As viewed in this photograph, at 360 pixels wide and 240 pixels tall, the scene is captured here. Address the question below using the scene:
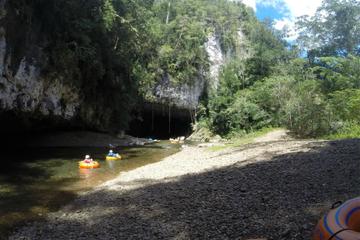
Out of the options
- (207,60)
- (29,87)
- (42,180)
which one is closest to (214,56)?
(207,60)

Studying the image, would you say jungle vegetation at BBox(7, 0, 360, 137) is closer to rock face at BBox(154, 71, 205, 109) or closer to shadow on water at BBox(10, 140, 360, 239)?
rock face at BBox(154, 71, 205, 109)

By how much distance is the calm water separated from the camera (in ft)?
27.7

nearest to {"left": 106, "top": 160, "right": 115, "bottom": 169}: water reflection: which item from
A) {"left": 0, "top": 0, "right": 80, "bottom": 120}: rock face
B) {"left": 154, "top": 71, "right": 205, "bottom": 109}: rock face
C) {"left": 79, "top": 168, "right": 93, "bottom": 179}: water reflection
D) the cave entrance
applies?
{"left": 79, "top": 168, "right": 93, "bottom": 179}: water reflection

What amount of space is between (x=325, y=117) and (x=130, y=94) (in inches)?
600

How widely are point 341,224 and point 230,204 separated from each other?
307 cm

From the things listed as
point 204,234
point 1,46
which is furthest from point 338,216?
point 1,46

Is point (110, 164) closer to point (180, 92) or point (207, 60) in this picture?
point (180, 92)

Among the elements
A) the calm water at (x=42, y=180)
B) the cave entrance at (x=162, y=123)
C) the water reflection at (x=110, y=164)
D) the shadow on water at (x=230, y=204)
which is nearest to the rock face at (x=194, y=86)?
the cave entrance at (x=162, y=123)

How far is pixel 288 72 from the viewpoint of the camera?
3928cm

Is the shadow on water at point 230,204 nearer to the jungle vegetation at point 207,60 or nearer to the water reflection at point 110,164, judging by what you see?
the water reflection at point 110,164

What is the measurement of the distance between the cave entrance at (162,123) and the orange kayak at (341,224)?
35.1m

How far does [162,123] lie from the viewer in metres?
Result: 45.1

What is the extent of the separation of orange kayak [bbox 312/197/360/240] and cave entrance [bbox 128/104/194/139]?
1380 inches

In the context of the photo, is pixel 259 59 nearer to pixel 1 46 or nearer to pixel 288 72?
pixel 288 72
